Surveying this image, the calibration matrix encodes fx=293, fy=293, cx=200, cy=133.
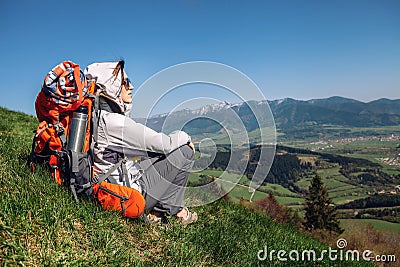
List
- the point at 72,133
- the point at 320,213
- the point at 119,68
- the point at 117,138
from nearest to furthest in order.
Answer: the point at 72,133
the point at 117,138
the point at 119,68
the point at 320,213

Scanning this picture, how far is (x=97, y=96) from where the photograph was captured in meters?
3.53

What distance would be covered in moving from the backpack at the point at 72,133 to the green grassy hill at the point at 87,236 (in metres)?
0.17

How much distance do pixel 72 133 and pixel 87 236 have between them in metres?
1.15

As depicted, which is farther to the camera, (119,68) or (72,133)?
(119,68)

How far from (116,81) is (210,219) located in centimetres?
298

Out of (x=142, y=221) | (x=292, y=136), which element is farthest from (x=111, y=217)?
(x=292, y=136)

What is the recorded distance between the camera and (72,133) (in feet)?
11.0

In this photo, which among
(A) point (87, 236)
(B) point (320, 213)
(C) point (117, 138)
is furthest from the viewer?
(B) point (320, 213)

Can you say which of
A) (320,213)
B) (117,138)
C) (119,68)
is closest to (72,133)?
(117,138)

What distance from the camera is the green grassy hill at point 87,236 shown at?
2619mm

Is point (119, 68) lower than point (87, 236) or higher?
higher

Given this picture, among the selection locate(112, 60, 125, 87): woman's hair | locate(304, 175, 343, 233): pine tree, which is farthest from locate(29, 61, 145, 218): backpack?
locate(304, 175, 343, 233): pine tree

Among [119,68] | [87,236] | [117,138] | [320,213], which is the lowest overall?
[320,213]

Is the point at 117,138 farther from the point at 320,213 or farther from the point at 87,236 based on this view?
the point at 320,213
